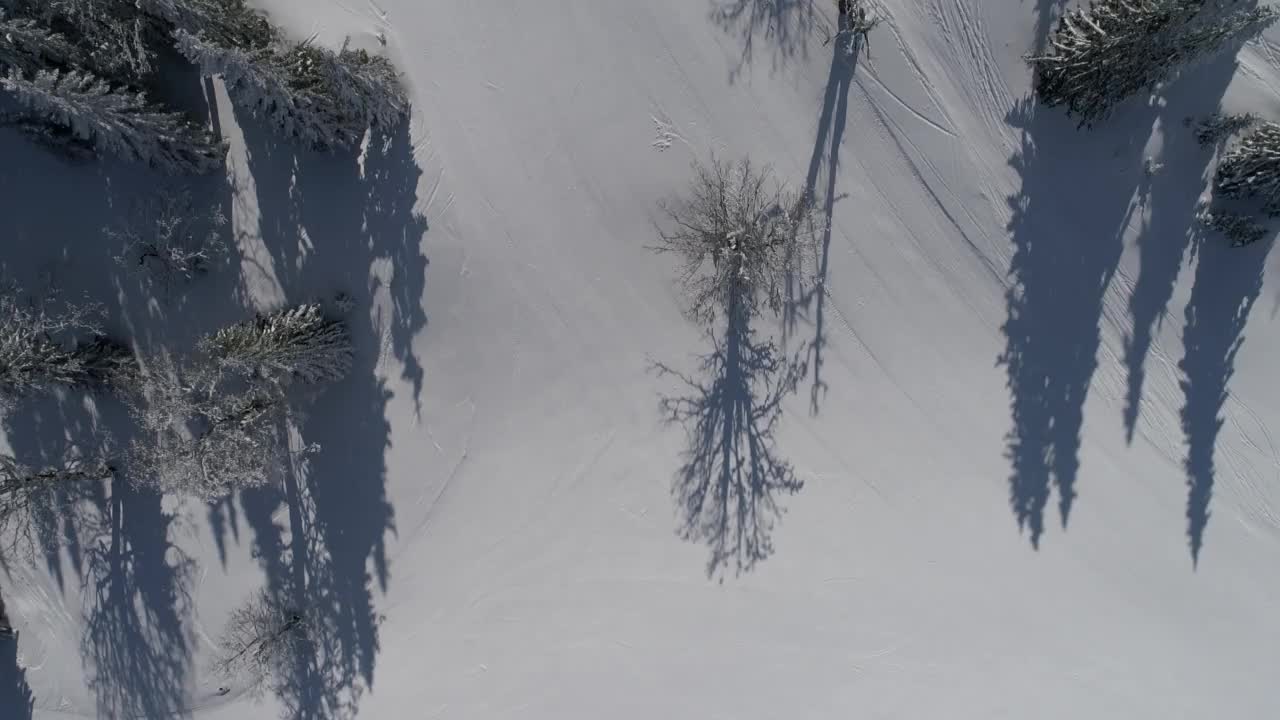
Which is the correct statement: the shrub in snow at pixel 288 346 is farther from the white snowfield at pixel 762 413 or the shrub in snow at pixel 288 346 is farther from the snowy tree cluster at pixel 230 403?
the white snowfield at pixel 762 413

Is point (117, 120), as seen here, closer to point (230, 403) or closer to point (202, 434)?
point (230, 403)

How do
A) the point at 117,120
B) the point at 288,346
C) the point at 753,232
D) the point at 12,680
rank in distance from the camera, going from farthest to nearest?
the point at 12,680
the point at 753,232
the point at 288,346
the point at 117,120

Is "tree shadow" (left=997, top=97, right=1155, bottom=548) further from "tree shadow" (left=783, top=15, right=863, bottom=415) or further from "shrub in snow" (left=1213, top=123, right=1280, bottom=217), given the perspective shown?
"tree shadow" (left=783, top=15, right=863, bottom=415)

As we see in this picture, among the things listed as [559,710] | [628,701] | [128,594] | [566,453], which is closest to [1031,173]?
[566,453]

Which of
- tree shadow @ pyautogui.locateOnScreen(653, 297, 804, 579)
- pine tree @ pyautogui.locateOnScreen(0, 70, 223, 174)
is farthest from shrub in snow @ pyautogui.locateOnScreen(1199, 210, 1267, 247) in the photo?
pine tree @ pyautogui.locateOnScreen(0, 70, 223, 174)

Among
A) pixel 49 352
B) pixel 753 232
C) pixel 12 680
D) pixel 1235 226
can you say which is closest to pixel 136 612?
pixel 12 680
